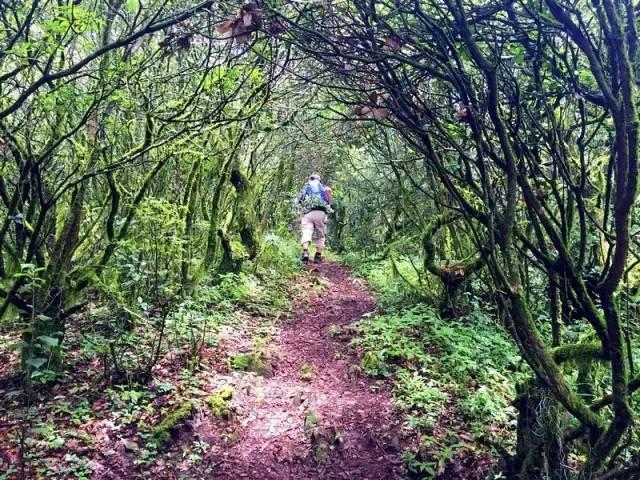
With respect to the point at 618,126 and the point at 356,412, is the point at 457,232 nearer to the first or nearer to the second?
the point at 356,412

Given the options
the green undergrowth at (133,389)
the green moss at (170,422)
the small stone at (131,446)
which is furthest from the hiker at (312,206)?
the small stone at (131,446)

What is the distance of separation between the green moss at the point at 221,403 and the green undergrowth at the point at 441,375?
63.3 inches

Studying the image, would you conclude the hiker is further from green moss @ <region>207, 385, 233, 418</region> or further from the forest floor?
green moss @ <region>207, 385, 233, 418</region>

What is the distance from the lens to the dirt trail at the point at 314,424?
12.9 feet

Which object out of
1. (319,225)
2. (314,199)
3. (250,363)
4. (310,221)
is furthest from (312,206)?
(250,363)

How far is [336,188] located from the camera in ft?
61.2

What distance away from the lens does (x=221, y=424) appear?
435 cm

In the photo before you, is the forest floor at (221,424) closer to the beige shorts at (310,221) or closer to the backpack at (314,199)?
the beige shorts at (310,221)

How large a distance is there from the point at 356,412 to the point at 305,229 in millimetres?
7215

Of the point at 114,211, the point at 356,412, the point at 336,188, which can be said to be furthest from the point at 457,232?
the point at 336,188

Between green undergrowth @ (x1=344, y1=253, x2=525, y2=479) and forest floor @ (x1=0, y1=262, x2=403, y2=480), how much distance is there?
21 cm

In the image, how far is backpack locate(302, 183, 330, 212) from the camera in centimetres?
1152

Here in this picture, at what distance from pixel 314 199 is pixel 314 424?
7.63 m

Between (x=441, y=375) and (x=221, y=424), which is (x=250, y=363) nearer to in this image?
(x=221, y=424)
